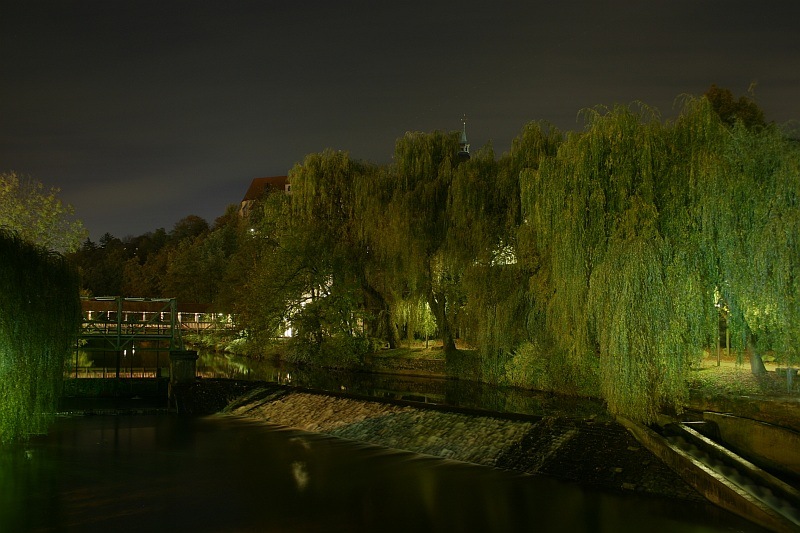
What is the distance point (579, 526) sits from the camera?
8695 millimetres

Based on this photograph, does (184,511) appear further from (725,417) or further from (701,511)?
(725,417)

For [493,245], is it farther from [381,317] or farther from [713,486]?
[713,486]

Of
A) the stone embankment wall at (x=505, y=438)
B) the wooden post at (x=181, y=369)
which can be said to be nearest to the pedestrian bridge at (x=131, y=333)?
the wooden post at (x=181, y=369)

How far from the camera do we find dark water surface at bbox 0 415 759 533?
8.88 metres

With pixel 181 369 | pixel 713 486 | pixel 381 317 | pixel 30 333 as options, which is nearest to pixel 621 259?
pixel 713 486

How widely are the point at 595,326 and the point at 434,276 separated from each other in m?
9.87

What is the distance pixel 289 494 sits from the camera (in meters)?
10.4

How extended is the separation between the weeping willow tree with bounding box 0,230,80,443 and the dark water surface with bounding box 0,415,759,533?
1136mm

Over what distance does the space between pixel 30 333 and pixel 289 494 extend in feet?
16.7

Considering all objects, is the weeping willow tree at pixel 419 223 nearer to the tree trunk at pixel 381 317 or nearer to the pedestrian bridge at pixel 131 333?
the tree trunk at pixel 381 317

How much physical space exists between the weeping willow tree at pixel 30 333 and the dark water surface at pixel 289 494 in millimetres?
1136

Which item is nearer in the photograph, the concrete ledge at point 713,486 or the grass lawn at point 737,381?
the concrete ledge at point 713,486

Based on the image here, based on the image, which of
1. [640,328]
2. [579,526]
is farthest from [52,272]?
[640,328]

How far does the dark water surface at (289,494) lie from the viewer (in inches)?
350
